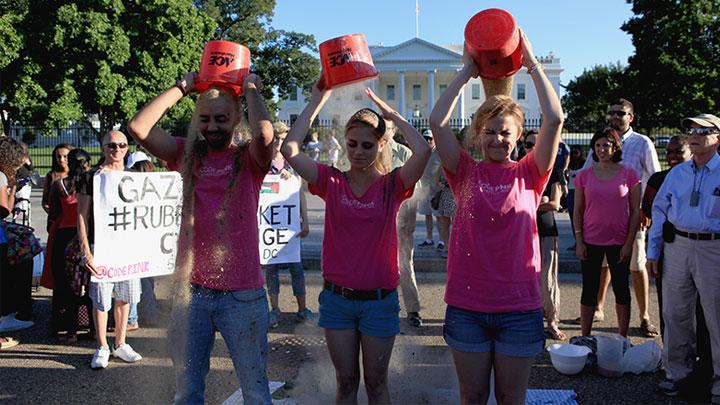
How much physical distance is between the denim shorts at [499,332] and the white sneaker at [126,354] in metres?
3.24

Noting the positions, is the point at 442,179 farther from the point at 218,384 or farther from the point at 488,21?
the point at 488,21

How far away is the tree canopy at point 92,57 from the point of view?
76.3ft

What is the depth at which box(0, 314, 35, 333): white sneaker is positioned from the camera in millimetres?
6066

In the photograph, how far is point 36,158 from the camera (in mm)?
27125

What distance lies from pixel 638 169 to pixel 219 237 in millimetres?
4592

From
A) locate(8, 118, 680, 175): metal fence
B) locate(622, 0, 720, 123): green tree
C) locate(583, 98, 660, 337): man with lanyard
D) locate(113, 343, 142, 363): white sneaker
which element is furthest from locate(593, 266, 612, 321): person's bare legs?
locate(622, 0, 720, 123): green tree

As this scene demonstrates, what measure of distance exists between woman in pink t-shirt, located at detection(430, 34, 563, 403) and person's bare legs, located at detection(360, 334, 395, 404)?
33 centimetres

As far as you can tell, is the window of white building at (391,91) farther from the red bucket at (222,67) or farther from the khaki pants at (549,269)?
the red bucket at (222,67)

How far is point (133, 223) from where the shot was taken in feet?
16.6

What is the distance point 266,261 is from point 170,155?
294cm

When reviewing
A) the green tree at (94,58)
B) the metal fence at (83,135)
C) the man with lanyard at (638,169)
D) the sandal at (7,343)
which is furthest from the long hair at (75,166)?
the green tree at (94,58)

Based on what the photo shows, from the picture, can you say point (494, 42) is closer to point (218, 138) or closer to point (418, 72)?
point (218, 138)

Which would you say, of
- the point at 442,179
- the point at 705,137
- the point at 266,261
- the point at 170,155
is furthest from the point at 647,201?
the point at 170,155

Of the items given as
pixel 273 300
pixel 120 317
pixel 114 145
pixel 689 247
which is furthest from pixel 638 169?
pixel 120 317
